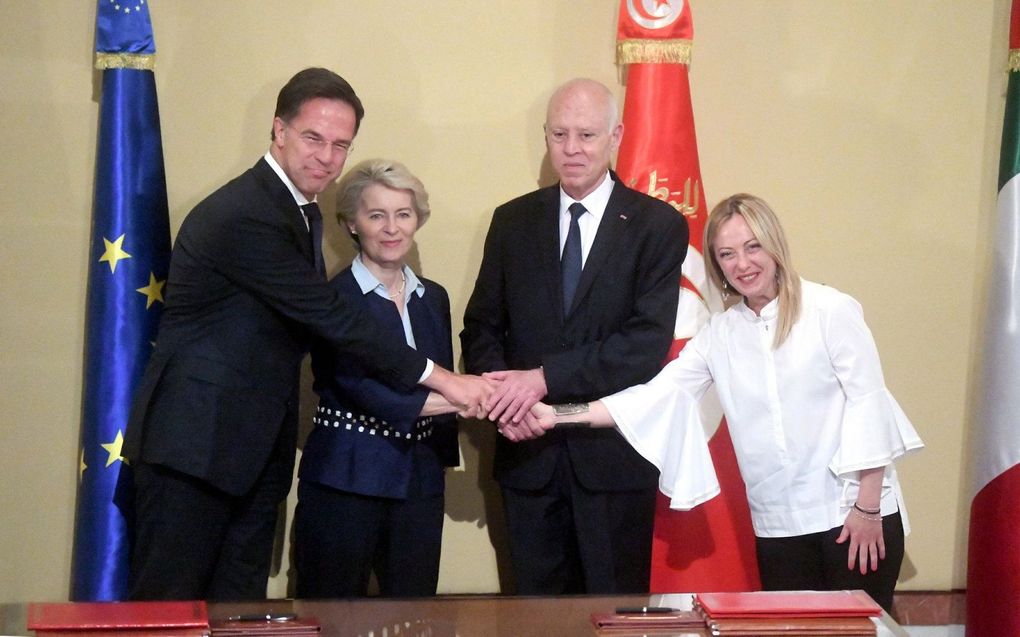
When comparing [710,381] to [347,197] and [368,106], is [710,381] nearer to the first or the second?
[347,197]

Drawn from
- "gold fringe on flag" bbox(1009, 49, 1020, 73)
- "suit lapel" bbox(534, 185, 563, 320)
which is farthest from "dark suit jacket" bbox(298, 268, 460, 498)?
"gold fringe on flag" bbox(1009, 49, 1020, 73)

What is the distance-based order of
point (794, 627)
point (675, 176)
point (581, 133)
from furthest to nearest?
point (675, 176) < point (581, 133) < point (794, 627)

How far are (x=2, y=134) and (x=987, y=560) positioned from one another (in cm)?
322

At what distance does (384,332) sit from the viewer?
3283mm

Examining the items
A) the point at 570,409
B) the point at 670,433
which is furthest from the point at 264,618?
the point at 670,433

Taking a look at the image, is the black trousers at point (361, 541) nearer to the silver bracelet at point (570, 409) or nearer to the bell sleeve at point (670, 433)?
the silver bracelet at point (570, 409)

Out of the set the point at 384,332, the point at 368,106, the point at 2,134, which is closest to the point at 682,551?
the point at 384,332

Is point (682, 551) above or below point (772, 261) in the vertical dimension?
below

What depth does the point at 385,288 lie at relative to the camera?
3.46m

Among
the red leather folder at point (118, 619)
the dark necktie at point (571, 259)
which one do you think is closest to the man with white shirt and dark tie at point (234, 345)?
the dark necktie at point (571, 259)

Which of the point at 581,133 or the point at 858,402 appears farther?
the point at 581,133

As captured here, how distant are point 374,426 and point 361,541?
0.30 metres

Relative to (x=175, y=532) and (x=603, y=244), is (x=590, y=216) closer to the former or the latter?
(x=603, y=244)

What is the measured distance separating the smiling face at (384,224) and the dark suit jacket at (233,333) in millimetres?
235
